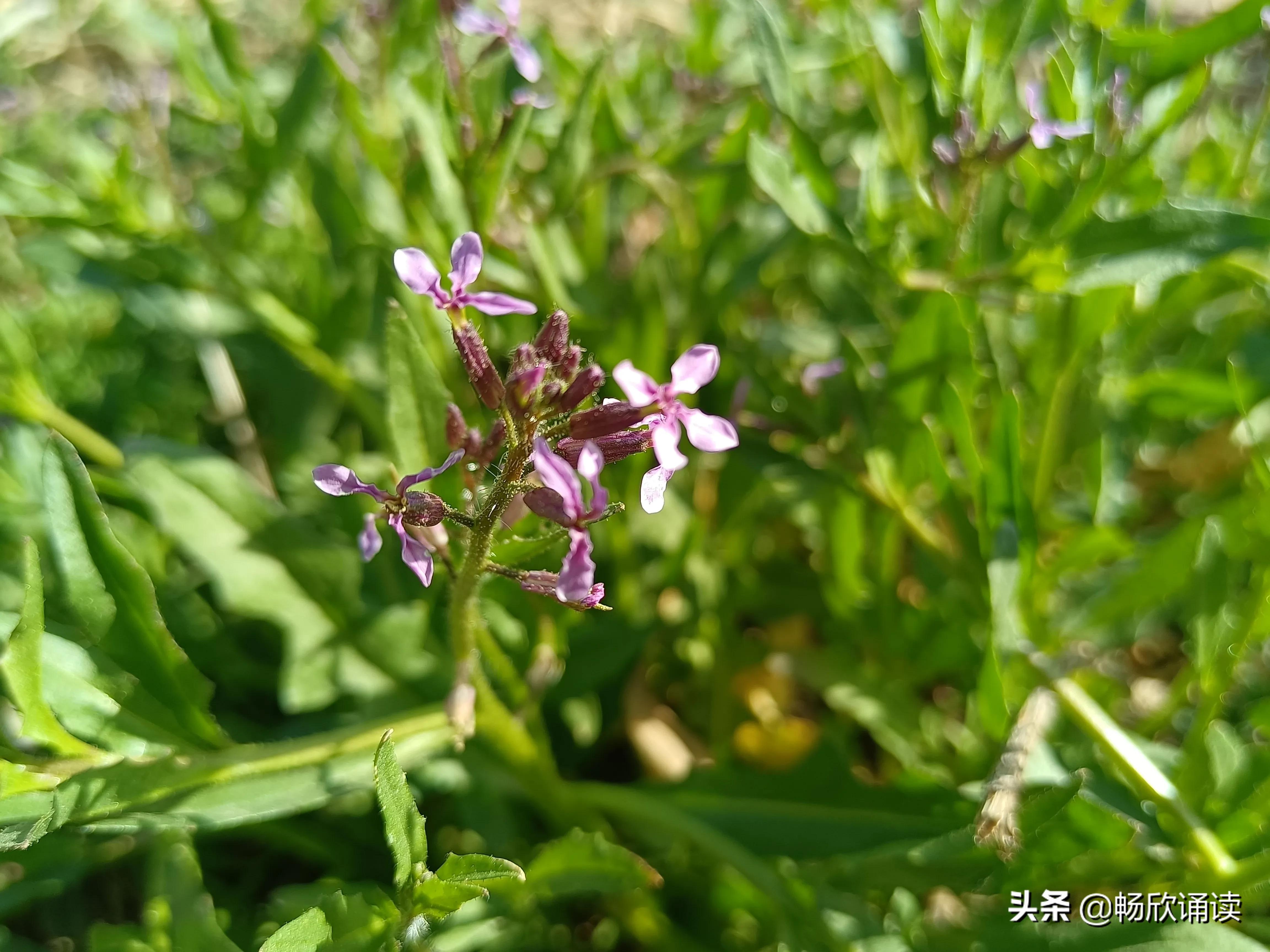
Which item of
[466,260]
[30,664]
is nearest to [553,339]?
[466,260]

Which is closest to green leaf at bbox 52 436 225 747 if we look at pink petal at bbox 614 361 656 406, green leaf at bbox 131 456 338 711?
green leaf at bbox 131 456 338 711

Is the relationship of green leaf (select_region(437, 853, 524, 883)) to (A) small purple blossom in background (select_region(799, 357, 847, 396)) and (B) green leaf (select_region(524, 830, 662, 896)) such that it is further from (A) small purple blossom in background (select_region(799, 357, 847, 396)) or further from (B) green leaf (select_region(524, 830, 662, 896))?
(A) small purple blossom in background (select_region(799, 357, 847, 396))

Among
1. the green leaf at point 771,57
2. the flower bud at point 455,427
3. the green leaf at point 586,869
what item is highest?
the green leaf at point 771,57

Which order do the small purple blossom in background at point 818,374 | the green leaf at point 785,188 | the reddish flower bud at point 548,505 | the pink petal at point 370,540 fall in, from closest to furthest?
the reddish flower bud at point 548,505, the pink petal at point 370,540, the green leaf at point 785,188, the small purple blossom in background at point 818,374

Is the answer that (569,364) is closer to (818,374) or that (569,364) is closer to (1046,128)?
(818,374)

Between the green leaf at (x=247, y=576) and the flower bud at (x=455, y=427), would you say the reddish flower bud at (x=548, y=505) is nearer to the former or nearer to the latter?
the flower bud at (x=455, y=427)

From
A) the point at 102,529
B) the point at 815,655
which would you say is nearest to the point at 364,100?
the point at 102,529

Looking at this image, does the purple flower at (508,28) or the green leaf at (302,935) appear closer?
the green leaf at (302,935)

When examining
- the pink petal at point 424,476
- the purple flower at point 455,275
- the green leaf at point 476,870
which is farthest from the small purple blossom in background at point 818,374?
the green leaf at point 476,870
